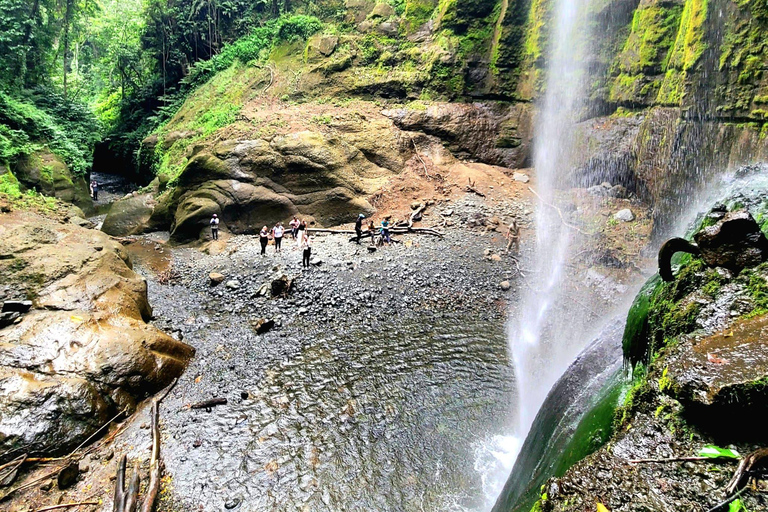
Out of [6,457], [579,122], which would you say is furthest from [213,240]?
[579,122]

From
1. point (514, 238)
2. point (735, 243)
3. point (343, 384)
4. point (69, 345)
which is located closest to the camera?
point (735, 243)

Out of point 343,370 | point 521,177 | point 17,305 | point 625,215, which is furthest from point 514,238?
point 17,305

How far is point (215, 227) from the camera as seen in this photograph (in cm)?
1764

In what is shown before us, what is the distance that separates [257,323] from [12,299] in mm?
5639

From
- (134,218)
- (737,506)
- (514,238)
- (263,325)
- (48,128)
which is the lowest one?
(263,325)

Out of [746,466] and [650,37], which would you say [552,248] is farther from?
[746,466]

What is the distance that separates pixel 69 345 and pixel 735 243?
1113cm

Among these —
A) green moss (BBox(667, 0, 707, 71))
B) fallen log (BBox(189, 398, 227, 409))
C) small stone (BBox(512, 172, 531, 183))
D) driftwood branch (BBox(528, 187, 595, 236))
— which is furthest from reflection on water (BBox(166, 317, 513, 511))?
small stone (BBox(512, 172, 531, 183))

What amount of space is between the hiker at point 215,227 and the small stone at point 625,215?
1670 cm

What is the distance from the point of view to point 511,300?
13180 millimetres

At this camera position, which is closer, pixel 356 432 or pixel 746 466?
pixel 746 466

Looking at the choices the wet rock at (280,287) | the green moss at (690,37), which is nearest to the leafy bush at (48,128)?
the wet rock at (280,287)

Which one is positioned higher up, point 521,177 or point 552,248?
point 521,177

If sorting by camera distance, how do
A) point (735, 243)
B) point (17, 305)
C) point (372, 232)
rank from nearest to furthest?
point (735, 243), point (17, 305), point (372, 232)
